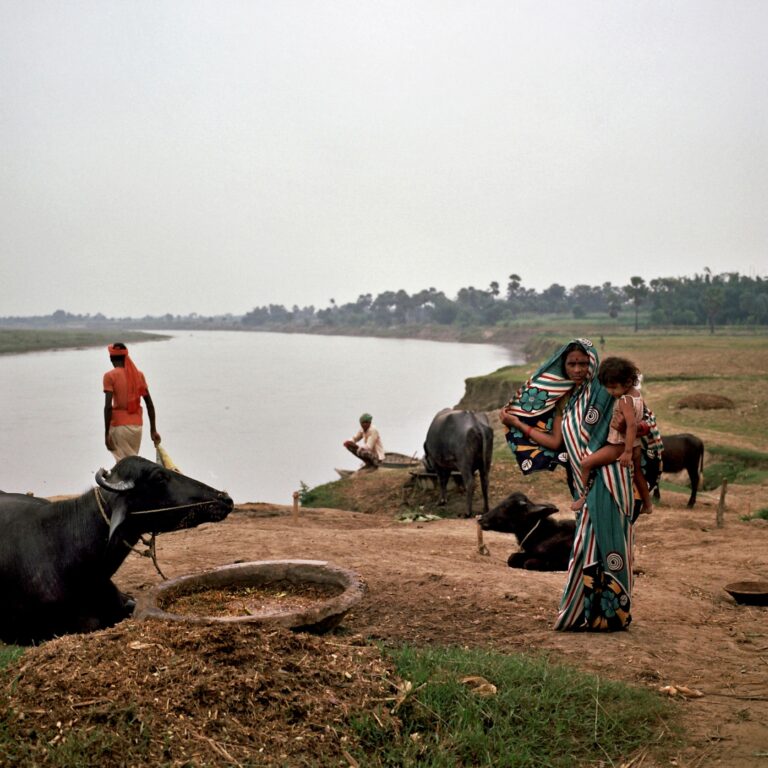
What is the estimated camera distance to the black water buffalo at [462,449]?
1284cm

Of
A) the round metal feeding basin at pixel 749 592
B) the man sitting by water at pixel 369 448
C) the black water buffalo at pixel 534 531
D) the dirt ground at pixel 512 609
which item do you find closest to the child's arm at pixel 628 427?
the dirt ground at pixel 512 609

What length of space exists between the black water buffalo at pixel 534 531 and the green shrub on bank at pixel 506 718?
348 centimetres

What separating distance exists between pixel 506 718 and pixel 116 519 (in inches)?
111

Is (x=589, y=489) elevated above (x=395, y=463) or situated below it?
above

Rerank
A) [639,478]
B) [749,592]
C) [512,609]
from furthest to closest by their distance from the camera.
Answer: [749,592] < [512,609] < [639,478]

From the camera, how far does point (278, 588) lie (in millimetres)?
5656

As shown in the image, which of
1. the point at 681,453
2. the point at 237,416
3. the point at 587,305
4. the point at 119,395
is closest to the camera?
the point at 119,395

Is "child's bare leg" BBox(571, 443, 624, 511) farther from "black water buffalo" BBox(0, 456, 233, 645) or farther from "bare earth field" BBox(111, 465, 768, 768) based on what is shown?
"black water buffalo" BBox(0, 456, 233, 645)

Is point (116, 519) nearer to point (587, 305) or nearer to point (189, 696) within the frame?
point (189, 696)

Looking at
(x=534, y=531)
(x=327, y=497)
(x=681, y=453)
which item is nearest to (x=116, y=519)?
(x=534, y=531)

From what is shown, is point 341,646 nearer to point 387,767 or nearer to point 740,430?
point 387,767

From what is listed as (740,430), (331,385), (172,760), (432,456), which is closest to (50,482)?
(432,456)

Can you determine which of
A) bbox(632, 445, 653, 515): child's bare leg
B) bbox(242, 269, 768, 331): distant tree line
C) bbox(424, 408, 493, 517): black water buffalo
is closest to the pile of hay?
bbox(632, 445, 653, 515): child's bare leg

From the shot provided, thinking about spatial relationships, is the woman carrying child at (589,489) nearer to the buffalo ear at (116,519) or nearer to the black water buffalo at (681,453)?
the buffalo ear at (116,519)
